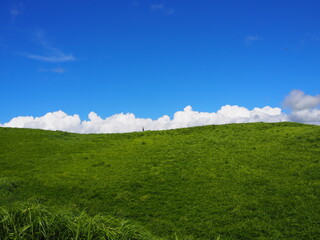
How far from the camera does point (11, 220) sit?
741 centimetres

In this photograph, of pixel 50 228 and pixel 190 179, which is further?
pixel 190 179

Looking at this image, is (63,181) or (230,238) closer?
(230,238)

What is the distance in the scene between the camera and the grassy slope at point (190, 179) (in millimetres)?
13984

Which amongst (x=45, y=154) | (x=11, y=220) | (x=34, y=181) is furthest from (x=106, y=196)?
(x=45, y=154)

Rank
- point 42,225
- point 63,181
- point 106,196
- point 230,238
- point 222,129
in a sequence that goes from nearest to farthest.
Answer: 1. point 42,225
2. point 230,238
3. point 106,196
4. point 63,181
5. point 222,129

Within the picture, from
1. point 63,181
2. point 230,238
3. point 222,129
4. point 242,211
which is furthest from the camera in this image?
point 222,129

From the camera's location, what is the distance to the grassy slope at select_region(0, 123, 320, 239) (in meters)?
14.0

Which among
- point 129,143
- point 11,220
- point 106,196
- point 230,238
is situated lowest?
point 230,238

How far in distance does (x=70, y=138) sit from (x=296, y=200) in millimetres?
27828

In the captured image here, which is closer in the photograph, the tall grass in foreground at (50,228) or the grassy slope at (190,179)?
the tall grass in foreground at (50,228)

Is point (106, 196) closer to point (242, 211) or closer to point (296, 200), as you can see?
point (242, 211)

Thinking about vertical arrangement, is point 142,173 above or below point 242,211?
above

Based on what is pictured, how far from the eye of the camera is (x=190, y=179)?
752 inches

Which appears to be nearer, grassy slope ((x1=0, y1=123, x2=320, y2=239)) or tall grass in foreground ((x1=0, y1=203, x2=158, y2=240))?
tall grass in foreground ((x1=0, y1=203, x2=158, y2=240))
